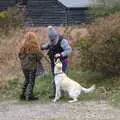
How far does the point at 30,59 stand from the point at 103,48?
246cm

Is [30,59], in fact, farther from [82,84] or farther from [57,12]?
[57,12]

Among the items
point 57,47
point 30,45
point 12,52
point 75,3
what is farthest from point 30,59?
point 75,3

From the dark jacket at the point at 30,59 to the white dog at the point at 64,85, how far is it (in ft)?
1.77

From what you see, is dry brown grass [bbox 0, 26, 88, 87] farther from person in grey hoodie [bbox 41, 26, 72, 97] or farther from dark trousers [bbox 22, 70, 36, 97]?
person in grey hoodie [bbox 41, 26, 72, 97]

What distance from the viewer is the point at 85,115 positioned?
12000 millimetres

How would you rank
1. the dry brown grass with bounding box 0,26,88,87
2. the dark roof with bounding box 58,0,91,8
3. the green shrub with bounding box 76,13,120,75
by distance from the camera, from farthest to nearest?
the dark roof with bounding box 58,0,91,8 → the dry brown grass with bounding box 0,26,88,87 → the green shrub with bounding box 76,13,120,75

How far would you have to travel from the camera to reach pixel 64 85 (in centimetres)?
1370

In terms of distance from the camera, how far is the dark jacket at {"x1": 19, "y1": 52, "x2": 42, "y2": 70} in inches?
548

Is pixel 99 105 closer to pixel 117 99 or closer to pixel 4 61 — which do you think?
pixel 117 99

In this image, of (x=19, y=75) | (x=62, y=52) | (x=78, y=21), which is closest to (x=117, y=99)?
(x=62, y=52)

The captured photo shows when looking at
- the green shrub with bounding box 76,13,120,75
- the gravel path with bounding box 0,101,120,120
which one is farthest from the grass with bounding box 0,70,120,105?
the gravel path with bounding box 0,101,120,120

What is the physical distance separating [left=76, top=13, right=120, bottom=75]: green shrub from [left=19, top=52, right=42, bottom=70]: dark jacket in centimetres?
212

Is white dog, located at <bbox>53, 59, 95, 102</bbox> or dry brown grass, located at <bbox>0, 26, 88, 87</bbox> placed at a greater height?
white dog, located at <bbox>53, 59, 95, 102</bbox>

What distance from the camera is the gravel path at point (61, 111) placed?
11812 millimetres
